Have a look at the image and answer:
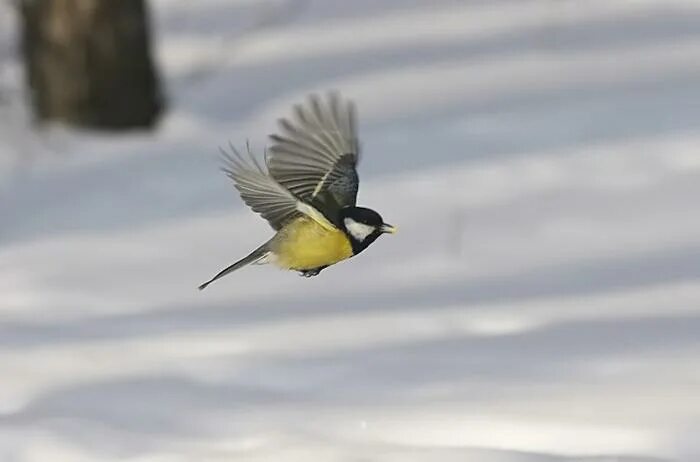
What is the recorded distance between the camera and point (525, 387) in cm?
356

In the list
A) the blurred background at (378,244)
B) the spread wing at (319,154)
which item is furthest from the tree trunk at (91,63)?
the spread wing at (319,154)

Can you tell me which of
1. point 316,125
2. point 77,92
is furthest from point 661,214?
point 316,125

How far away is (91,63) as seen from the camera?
6891mm

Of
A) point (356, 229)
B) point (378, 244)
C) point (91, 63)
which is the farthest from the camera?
point (91, 63)

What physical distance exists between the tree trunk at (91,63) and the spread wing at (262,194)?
564 cm

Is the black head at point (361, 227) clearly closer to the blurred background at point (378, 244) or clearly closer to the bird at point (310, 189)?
the bird at point (310, 189)

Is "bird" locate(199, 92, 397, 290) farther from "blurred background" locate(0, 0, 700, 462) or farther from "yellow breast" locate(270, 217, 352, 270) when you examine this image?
"blurred background" locate(0, 0, 700, 462)

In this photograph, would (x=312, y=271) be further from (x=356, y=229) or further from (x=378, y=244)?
(x=378, y=244)

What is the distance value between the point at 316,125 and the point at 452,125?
5.30 m

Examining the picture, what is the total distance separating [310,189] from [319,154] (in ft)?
0.13

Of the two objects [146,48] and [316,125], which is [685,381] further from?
[146,48]

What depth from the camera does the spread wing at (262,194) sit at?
1.16m

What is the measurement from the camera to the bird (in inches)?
44.9

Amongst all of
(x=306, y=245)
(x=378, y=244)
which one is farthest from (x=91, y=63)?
(x=306, y=245)
